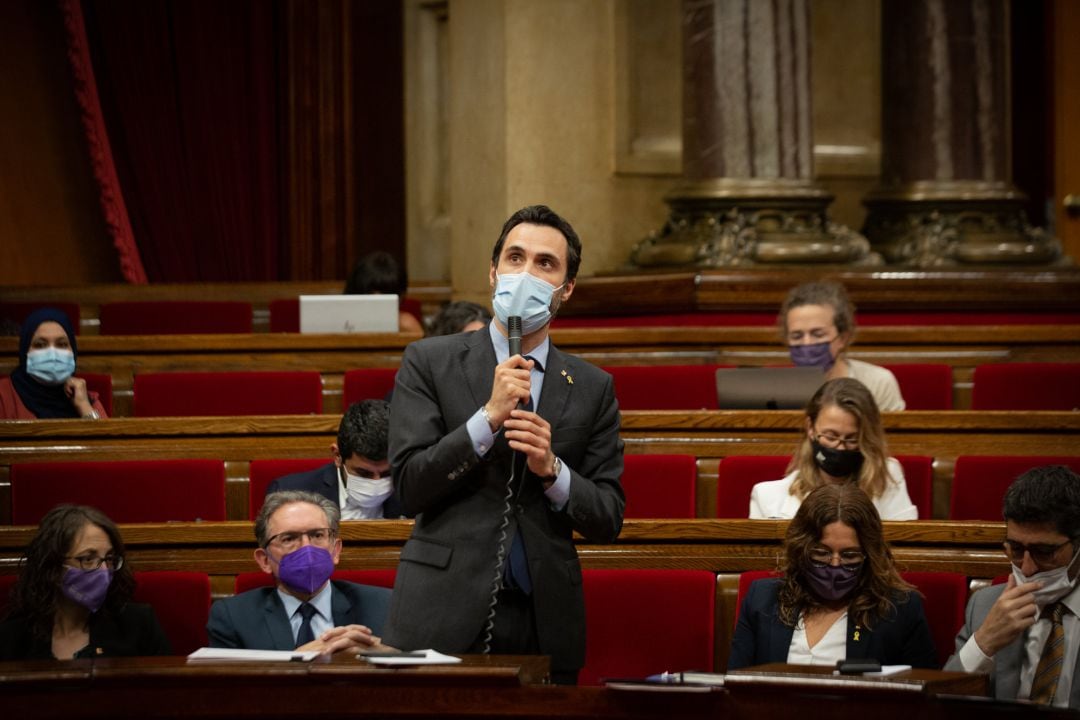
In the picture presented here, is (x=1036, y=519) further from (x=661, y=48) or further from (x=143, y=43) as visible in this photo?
(x=143, y=43)

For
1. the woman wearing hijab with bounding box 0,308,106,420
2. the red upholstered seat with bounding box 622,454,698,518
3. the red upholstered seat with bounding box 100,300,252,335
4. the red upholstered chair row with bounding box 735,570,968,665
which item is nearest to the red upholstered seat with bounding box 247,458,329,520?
the red upholstered seat with bounding box 622,454,698,518

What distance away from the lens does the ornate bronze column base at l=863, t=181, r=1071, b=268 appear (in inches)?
213

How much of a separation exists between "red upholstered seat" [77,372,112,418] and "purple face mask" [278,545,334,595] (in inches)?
71.9

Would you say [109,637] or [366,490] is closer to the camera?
[109,637]

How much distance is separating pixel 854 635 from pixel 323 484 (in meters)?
1.16

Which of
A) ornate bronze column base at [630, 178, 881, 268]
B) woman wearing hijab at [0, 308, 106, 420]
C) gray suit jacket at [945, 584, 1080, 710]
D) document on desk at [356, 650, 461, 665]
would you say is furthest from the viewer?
ornate bronze column base at [630, 178, 881, 268]

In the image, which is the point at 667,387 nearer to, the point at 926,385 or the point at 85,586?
the point at 926,385

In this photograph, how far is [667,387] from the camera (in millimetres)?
4266

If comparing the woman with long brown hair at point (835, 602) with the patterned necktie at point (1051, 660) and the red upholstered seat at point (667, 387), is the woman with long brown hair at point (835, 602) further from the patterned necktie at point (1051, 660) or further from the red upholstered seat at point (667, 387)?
the red upholstered seat at point (667, 387)

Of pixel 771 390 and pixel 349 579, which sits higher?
pixel 771 390

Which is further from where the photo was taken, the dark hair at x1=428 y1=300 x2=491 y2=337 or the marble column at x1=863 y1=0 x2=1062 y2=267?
the marble column at x1=863 y1=0 x2=1062 y2=267

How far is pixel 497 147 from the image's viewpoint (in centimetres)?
587

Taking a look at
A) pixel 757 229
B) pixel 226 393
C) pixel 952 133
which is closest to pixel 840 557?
pixel 226 393

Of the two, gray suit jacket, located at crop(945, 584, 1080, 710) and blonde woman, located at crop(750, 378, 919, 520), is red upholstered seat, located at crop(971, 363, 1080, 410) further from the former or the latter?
gray suit jacket, located at crop(945, 584, 1080, 710)
